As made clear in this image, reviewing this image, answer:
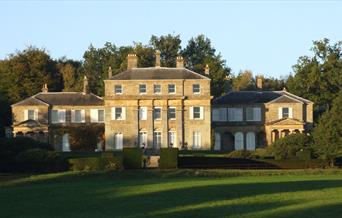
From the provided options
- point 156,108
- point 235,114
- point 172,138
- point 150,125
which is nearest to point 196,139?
point 172,138

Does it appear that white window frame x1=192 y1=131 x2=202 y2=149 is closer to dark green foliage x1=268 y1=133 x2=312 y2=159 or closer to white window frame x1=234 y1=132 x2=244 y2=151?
white window frame x1=234 y1=132 x2=244 y2=151

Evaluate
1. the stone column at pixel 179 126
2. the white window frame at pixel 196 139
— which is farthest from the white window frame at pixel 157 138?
the white window frame at pixel 196 139

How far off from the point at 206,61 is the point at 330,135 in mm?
48074

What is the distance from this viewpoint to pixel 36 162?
49625 millimetres

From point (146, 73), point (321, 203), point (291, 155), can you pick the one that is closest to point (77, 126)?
point (146, 73)

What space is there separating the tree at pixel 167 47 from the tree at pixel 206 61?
2212 mm

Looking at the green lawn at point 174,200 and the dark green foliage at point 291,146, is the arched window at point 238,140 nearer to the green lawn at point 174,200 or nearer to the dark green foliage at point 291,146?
the dark green foliage at point 291,146

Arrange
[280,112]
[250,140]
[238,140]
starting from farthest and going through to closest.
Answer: [238,140] → [250,140] → [280,112]

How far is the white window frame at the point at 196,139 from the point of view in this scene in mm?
80600

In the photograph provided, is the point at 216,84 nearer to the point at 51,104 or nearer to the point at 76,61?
the point at 51,104

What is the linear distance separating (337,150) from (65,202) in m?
30.0

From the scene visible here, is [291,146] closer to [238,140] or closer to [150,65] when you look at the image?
[238,140]

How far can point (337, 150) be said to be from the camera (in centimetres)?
5422

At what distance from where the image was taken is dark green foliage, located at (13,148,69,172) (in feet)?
163
